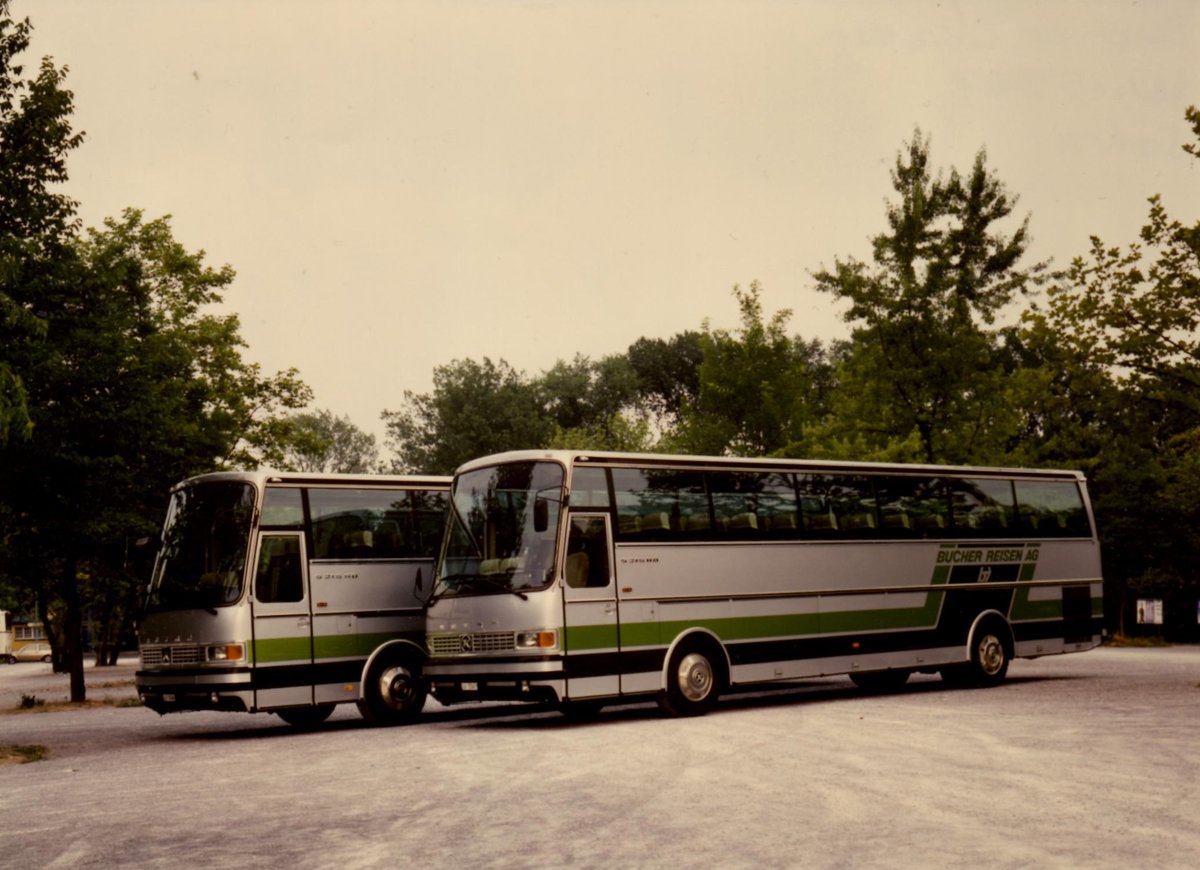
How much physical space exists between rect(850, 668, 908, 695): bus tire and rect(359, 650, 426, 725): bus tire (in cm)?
686

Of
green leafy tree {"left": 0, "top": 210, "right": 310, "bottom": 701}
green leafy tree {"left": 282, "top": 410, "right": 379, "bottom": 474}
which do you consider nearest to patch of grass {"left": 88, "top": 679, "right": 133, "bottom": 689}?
green leafy tree {"left": 0, "top": 210, "right": 310, "bottom": 701}

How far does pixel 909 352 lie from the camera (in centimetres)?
3784

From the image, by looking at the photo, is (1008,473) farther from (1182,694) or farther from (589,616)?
(589,616)

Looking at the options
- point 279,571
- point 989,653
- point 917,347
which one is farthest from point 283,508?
point 917,347

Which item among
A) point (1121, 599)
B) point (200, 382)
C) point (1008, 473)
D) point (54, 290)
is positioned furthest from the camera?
point (1121, 599)

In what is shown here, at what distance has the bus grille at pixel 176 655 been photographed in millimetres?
18984

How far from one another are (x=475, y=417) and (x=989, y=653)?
6571 centimetres

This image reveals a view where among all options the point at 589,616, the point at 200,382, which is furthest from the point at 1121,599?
the point at 589,616

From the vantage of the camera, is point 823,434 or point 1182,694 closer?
point 1182,694

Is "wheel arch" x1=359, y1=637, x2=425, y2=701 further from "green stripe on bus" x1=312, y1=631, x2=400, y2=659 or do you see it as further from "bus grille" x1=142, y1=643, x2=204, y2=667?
"bus grille" x1=142, y1=643, x2=204, y2=667

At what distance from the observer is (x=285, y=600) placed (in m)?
19.5

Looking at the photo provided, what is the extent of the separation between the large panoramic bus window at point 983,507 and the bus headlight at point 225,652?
36.2 feet

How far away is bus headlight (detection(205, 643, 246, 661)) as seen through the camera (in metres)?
18.9

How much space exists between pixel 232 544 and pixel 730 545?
6291mm
